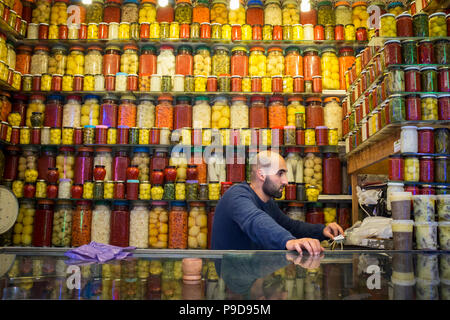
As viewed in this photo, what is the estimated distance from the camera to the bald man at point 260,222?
1565 millimetres

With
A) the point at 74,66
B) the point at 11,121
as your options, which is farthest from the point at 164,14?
the point at 11,121

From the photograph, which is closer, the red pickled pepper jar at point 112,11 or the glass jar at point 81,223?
the glass jar at point 81,223

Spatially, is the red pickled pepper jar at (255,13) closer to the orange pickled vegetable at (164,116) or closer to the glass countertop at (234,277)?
the orange pickled vegetable at (164,116)

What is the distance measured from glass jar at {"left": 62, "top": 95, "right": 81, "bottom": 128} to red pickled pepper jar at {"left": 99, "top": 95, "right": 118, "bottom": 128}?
0.23 meters

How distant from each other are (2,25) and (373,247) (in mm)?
3687

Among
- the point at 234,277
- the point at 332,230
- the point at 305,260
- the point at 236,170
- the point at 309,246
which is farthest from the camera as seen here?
the point at 236,170

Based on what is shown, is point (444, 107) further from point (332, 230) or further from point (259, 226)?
point (259, 226)

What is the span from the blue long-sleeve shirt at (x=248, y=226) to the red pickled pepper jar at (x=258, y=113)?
4.47 feet

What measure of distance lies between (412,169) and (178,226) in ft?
6.64

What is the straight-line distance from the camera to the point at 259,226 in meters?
1.67

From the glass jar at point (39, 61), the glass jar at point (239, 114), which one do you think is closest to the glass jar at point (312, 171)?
the glass jar at point (239, 114)

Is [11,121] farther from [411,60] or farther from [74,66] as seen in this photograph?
[411,60]

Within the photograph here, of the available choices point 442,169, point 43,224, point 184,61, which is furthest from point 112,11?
point 442,169

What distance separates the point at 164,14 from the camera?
13.5 feet
